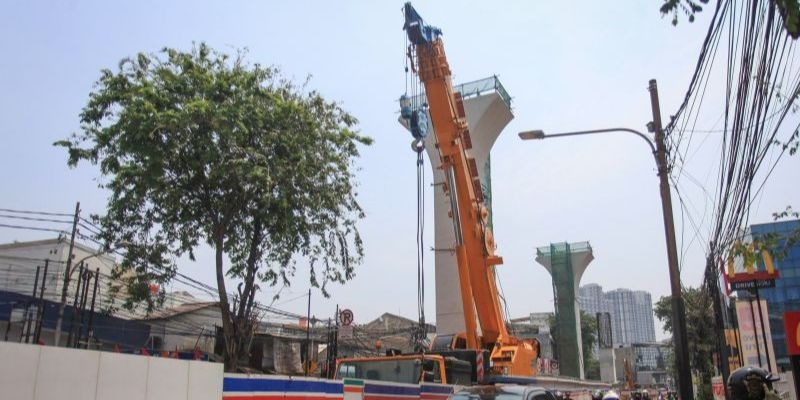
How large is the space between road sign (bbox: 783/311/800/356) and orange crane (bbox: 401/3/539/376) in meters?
8.38

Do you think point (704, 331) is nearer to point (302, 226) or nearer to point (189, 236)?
point (302, 226)

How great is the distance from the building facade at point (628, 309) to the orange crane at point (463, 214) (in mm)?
120125

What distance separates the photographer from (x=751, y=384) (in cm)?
639

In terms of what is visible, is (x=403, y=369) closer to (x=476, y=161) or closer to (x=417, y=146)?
(x=417, y=146)

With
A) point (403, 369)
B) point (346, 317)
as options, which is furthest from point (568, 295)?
point (403, 369)

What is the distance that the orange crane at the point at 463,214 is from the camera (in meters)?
18.1

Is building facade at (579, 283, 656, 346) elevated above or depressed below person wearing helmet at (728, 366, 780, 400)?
above

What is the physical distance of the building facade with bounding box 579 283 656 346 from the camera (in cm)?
13425

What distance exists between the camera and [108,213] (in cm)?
2044

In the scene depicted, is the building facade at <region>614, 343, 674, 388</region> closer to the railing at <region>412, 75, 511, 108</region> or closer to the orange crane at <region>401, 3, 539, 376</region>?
the railing at <region>412, 75, 511, 108</region>

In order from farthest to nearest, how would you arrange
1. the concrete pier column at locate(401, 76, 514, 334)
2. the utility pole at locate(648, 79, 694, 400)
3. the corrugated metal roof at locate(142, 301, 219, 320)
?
the concrete pier column at locate(401, 76, 514, 334)
the corrugated metal roof at locate(142, 301, 219, 320)
the utility pole at locate(648, 79, 694, 400)

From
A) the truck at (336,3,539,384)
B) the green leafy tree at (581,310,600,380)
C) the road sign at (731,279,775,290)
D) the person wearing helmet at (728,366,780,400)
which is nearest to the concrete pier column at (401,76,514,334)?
the road sign at (731,279,775,290)

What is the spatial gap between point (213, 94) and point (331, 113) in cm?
471

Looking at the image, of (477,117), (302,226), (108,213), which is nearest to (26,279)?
(108,213)
